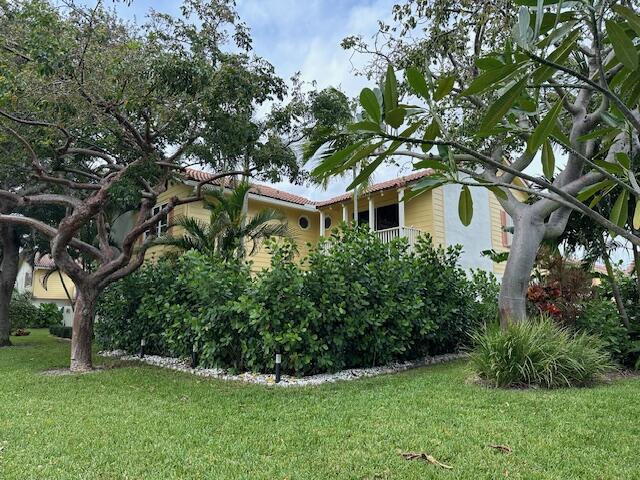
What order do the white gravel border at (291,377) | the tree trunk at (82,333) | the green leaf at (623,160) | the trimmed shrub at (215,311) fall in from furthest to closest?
the tree trunk at (82,333) → the trimmed shrub at (215,311) → the white gravel border at (291,377) → the green leaf at (623,160)

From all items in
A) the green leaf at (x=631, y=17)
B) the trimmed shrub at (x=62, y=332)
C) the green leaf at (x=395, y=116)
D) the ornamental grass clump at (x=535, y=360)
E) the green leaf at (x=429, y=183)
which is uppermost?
the green leaf at (x=631, y=17)

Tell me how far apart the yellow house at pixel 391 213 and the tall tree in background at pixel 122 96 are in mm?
4778

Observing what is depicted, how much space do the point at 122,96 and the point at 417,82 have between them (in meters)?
8.08

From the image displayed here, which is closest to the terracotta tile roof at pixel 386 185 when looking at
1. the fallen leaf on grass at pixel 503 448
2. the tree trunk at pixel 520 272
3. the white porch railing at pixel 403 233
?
the white porch railing at pixel 403 233

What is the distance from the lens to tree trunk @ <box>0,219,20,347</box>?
1500 centimetres

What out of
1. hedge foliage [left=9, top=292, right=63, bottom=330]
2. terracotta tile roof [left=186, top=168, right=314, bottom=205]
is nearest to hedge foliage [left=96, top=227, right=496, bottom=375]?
terracotta tile roof [left=186, top=168, right=314, bottom=205]

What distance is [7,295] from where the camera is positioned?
1519 cm

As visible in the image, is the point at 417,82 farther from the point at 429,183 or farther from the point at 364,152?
the point at 429,183

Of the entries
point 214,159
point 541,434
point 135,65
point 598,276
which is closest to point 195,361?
point 214,159

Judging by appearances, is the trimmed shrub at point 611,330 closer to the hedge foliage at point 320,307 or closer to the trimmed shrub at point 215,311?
the hedge foliage at point 320,307

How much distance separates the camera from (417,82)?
1582 millimetres

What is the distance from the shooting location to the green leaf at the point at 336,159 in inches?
62.9

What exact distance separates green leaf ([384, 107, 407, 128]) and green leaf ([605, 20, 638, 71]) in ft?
2.21

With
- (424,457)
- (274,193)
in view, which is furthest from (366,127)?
(274,193)
